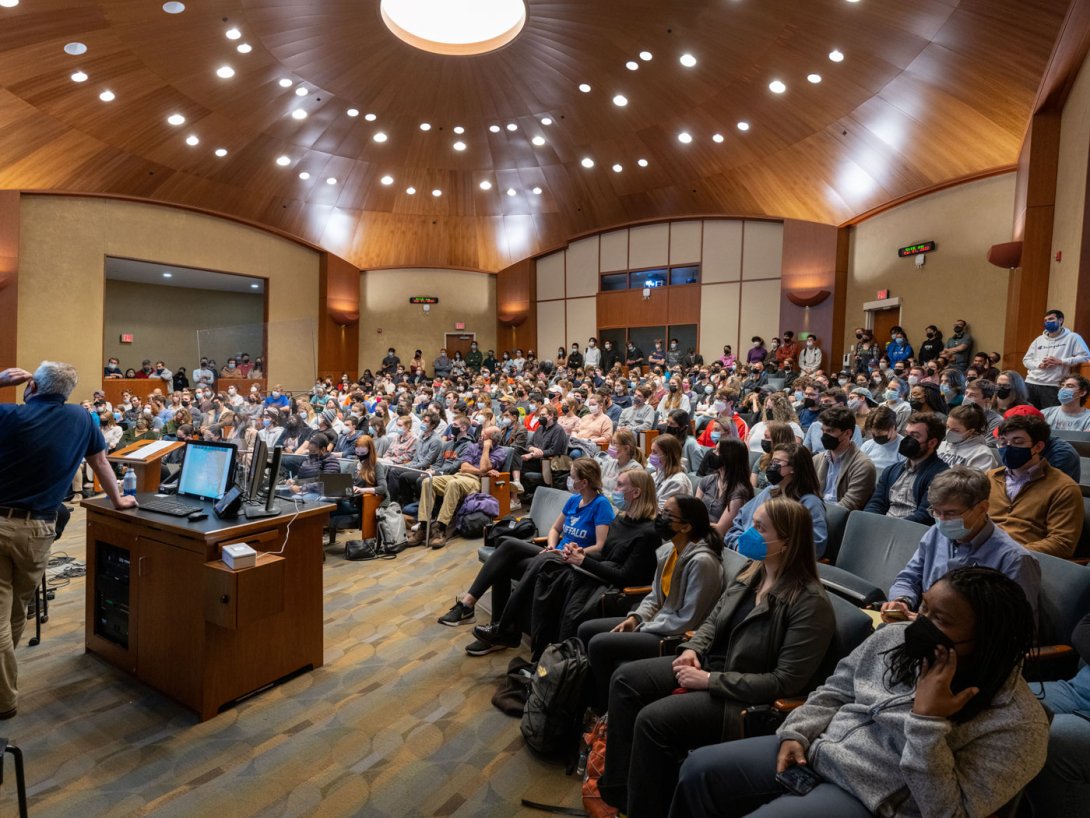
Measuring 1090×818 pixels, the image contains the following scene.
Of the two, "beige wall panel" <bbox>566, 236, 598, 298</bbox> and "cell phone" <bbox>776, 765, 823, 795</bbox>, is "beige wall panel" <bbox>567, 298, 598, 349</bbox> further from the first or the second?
"cell phone" <bbox>776, 765, 823, 795</bbox>

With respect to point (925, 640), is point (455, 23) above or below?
above

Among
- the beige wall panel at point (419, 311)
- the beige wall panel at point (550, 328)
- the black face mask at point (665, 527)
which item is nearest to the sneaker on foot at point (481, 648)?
the black face mask at point (665, 527)

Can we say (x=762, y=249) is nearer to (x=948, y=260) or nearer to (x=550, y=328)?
(x=948, y=260)

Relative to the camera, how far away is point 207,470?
3.28 meters

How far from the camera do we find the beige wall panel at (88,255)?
38.6ft

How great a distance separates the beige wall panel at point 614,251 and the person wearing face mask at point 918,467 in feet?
44.3

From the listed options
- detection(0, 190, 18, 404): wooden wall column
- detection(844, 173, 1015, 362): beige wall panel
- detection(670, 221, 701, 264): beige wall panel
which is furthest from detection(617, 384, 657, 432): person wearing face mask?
detection(0, 190, 18, 404): wooden wall column

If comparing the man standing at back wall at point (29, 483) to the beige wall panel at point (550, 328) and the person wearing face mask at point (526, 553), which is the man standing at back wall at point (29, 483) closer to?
the person wearing face mask at point (526, 553)

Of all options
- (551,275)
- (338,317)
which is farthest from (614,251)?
(338,317)

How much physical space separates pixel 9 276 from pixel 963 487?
14631mm

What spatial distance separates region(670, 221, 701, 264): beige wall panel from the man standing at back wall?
13988mm

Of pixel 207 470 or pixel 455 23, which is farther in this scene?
pixel 455 23

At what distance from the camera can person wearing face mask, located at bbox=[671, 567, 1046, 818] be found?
4.29 ft

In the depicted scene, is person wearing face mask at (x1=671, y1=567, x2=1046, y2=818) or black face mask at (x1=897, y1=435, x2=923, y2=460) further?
black face mask at (x1=897, y1=435, x2=923, y2=460)
